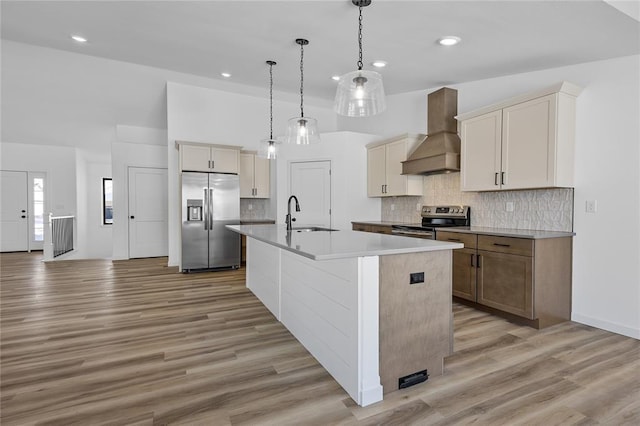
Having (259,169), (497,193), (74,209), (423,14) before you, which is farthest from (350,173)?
(74,209)

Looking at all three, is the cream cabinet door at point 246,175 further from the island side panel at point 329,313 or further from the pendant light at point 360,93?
the pendant light at point 360,93

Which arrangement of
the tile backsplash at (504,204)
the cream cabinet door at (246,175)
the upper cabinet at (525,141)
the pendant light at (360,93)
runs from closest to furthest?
the pendant light at (360,93), the upper cabinet at (525,141), the tile backsplash at (504,204), the cream cabinet door at (246,175)

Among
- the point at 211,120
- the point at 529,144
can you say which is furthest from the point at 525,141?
the point at 211,120

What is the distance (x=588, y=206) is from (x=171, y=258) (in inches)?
243

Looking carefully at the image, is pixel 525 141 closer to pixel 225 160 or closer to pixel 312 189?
pixel 312 189

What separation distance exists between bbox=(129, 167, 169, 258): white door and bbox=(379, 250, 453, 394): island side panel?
6.82 meters

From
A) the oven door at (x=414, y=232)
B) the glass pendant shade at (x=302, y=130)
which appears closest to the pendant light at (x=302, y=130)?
the glass pendant shade at (x=302, y=130)

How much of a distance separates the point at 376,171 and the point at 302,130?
2.64 meters

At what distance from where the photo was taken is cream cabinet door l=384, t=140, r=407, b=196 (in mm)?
5133

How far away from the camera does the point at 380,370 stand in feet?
6.61

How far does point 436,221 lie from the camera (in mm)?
4613

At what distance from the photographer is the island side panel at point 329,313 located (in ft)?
6.49

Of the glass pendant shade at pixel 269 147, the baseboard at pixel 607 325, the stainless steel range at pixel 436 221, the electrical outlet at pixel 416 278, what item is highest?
the glass pendant shade at pixel 269 147

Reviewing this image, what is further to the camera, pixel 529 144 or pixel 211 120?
pixel 211 120
